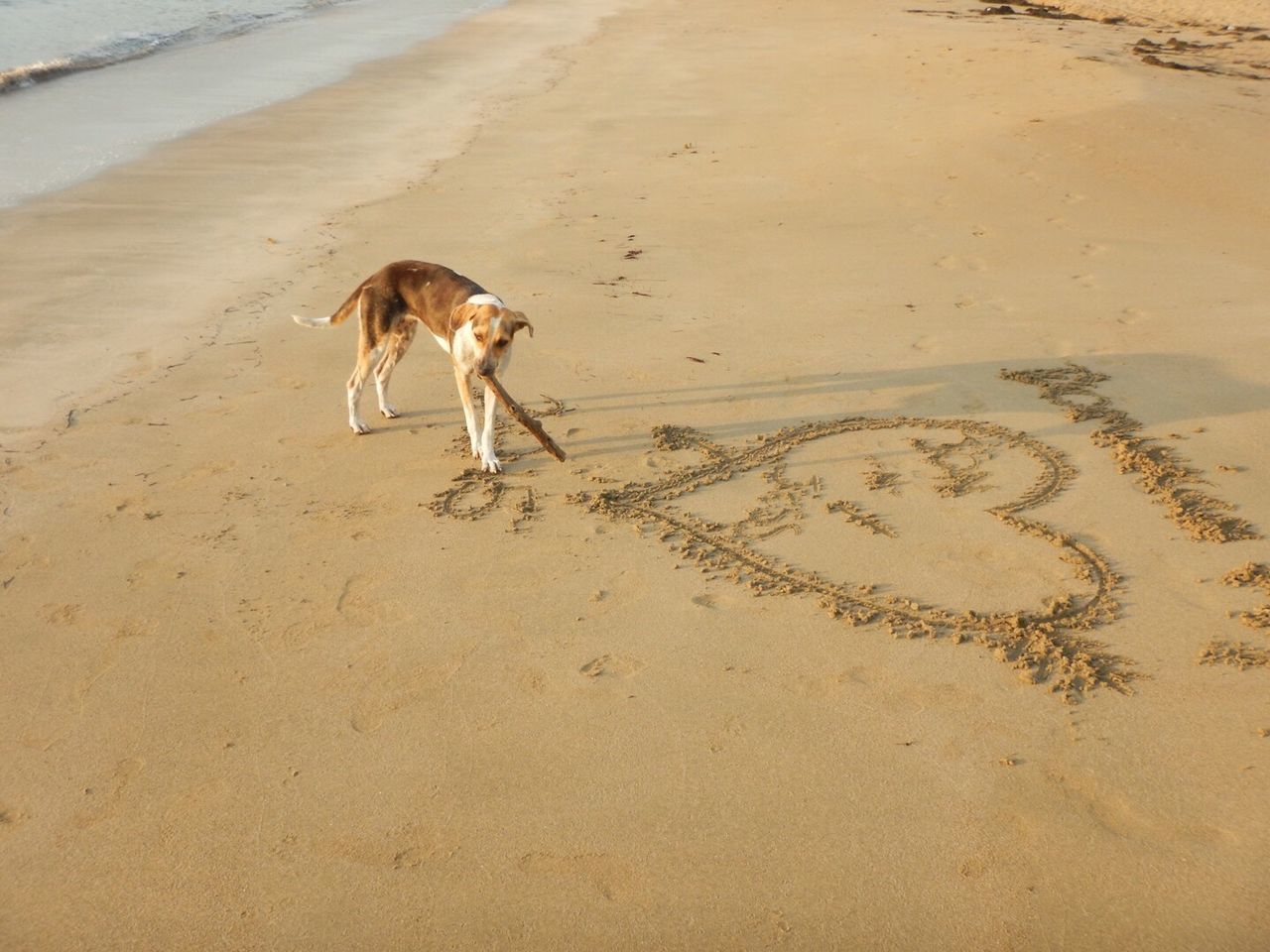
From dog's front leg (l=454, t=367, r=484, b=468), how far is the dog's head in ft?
0.63

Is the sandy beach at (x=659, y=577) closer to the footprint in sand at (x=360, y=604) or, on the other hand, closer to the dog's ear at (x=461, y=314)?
the footprint in sand at (x=360, y=604)

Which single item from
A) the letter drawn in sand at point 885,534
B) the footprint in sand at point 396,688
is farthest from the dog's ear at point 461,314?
the footprint in sand at point 396,688

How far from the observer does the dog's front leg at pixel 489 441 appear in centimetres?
608

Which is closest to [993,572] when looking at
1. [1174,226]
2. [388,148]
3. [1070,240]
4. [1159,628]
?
[1159,628]

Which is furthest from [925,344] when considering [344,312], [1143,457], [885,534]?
[344,312]

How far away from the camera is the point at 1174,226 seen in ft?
32.3

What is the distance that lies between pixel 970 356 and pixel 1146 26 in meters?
16.4

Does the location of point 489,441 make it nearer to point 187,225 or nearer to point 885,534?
point 885,534

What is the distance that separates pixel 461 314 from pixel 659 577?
1.98 meters

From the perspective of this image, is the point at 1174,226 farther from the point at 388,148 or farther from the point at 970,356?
the point at 388,148

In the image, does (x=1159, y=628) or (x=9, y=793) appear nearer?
(x=9, y=793)

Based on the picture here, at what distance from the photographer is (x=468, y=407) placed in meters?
6.20

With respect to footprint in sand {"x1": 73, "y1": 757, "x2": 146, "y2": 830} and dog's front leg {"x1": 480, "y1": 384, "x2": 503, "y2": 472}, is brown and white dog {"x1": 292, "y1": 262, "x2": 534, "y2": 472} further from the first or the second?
footprint in sand {"x1": 73, "y1": 757, "x2": 146, "y2": 830}

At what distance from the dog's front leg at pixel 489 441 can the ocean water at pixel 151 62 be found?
23.9 feet
